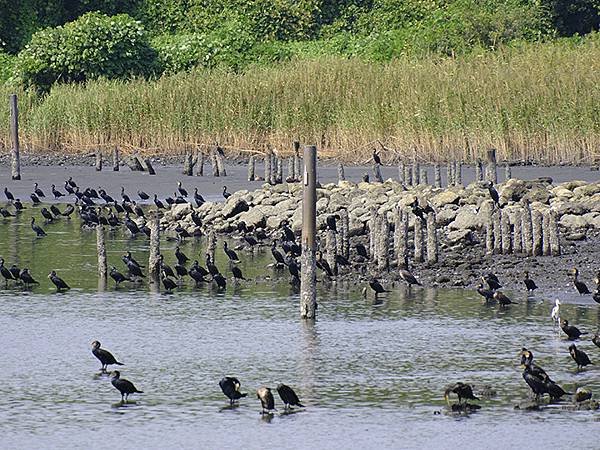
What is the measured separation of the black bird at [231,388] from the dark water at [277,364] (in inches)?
5.2

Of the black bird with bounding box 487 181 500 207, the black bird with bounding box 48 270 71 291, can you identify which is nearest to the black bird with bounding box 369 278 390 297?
the black bird with bounding box 48 270 71 291

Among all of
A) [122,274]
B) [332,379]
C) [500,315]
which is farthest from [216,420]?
[122,274]

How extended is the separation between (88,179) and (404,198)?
12040mm

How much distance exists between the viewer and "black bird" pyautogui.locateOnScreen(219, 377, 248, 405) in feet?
46.3

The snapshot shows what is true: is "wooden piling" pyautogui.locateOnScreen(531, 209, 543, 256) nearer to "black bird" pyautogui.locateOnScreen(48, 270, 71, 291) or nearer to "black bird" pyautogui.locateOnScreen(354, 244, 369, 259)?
"black bird" pyautogui.locateOnScreen(354, 244, 369, 259)

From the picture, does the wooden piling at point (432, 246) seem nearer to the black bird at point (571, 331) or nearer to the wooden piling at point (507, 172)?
the black bird at point (571, 331)

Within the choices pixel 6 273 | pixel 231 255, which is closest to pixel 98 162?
pixel 231 255

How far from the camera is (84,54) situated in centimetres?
4172

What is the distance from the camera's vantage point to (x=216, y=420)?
1361 cm

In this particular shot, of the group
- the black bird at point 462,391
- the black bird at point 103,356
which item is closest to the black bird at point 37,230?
the black bird at point 103,356

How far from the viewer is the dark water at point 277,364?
13.1 meters

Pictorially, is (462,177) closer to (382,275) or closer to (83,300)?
(382,275)

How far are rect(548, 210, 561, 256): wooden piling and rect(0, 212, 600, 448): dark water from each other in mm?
1810

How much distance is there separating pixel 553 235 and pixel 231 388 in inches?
334
